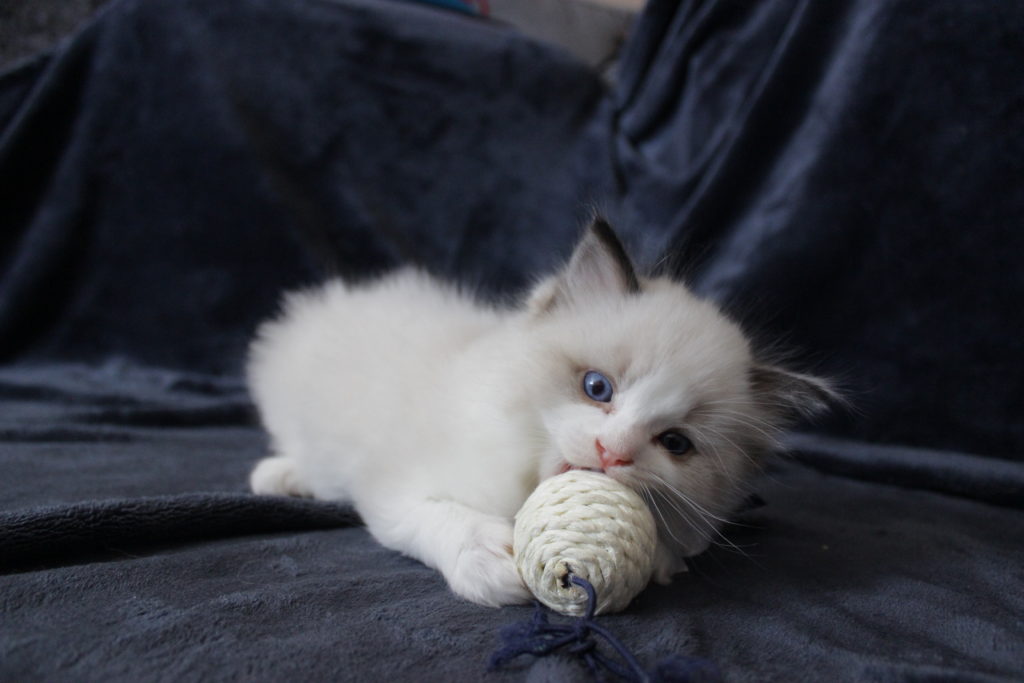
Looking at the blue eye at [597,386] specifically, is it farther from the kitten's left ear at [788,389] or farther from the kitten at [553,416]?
the kitten's left ear at [788,389]

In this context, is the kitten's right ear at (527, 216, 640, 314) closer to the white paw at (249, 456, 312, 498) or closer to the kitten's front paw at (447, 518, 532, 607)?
the kitten's front paw at (447, 518, 532, 607)

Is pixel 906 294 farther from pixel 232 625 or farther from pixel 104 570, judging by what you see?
pixel 104 570

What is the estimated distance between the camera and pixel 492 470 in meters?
1.07

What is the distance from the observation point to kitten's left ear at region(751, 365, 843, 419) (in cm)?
115

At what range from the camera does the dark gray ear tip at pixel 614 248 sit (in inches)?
44.0

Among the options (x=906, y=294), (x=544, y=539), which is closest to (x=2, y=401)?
(x=544, y=539)

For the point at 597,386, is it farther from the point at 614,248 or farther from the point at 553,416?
the point at 614,248

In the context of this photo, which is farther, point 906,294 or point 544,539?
point 906,294

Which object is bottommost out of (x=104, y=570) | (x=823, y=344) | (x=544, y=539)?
(x=104, y=570)

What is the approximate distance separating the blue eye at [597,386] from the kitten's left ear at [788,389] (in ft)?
0.90

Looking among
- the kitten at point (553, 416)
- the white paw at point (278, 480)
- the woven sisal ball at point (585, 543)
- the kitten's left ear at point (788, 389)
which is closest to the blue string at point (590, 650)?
the woven sisal ball at point (585, 543)

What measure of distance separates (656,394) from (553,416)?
15cm

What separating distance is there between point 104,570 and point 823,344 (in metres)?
1.70

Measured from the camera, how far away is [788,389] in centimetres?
115
